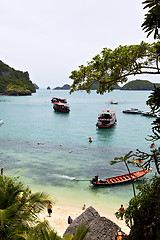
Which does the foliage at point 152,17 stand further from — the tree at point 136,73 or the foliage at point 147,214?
the foliage at point 147,214

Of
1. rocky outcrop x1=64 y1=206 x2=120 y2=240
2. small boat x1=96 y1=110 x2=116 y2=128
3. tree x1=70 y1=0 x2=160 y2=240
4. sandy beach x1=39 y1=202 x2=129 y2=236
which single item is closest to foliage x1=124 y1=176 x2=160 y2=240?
tree x1=70 y1=0 x2=160 y2=240

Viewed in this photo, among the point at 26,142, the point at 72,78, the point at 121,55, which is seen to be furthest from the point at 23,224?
the point at 26,142

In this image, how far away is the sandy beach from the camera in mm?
16750

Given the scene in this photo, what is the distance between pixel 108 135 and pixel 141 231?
41447 millimetres

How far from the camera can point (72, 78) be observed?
363 inches

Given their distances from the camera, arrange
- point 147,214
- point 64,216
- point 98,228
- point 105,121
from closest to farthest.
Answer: point 147,214 → point 98,228 → point 64,216 → point 105,121

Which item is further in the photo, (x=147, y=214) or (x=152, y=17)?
(x=147, y=214)

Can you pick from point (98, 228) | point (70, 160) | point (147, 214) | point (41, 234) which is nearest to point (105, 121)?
point (70, 160)

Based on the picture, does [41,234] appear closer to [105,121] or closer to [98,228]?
[98,228]

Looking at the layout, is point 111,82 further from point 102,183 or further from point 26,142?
point 26,142

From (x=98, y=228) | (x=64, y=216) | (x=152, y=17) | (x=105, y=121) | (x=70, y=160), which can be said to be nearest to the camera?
(x=152, y=17)

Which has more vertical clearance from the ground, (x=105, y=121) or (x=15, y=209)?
(x=15, y=209)

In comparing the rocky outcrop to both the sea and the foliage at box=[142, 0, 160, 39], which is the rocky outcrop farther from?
the foliage at box=[142, 0, 160, 39]

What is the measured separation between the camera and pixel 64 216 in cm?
1838
